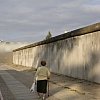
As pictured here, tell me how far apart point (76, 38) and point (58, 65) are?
5.14 meters

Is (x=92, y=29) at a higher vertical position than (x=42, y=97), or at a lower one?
higher

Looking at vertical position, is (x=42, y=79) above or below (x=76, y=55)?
below

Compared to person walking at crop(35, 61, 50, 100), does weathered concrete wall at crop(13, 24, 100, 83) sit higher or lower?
higher

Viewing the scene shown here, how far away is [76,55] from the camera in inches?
961

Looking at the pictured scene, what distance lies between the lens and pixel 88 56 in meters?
21.8

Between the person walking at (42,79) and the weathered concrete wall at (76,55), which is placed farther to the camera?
the weathered concrete wall at (76,55)

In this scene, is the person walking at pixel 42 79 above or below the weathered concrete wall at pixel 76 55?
below

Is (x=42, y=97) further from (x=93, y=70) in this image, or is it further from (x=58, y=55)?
(x=58, y=55)

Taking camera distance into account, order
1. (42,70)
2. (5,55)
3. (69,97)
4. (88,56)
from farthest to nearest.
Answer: (5,55) → (88,56) → (69,97) → (42,70)

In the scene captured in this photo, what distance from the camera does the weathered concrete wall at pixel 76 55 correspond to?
2064 centimetres

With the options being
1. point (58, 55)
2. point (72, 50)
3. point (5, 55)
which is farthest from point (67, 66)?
point (5, 55)

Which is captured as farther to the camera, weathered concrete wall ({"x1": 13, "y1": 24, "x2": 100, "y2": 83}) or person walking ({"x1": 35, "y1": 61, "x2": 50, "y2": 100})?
weathered concrete wall ({"x1": 13, "y1": 24, "x2": 100, "y2": 83})

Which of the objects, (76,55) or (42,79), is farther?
(76,55)

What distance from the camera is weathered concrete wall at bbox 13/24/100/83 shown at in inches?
813
